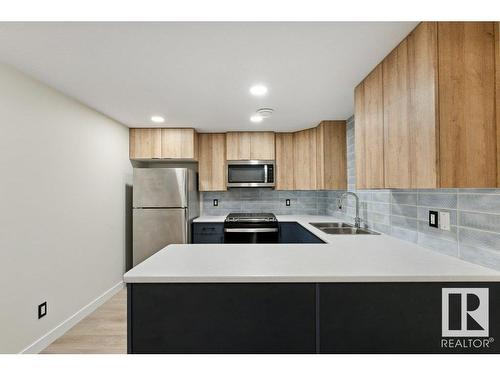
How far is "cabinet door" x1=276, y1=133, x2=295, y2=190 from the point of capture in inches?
148

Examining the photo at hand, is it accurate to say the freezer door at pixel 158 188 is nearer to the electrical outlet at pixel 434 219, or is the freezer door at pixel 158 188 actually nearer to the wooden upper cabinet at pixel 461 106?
the electrical outlet at pixel 434 219

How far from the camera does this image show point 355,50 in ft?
5.14

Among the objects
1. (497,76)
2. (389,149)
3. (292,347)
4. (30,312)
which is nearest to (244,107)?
(389,149)

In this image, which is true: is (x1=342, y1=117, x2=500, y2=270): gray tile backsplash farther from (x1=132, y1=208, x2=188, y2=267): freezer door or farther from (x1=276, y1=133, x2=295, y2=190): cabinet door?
(x1=132, y1=208, x2=188, y2=267): freezer door

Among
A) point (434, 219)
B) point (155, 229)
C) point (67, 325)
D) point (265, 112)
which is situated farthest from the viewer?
point (155, 229)

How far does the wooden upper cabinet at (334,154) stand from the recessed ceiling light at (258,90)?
129cm

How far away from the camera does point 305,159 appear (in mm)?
3686

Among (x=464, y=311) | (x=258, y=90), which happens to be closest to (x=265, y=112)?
(x=258, y=90)

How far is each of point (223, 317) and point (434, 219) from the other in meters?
1.41

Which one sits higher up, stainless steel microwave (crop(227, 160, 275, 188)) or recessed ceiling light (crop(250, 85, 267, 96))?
recessed ceiling light (crop(250, 85, 267, 96))

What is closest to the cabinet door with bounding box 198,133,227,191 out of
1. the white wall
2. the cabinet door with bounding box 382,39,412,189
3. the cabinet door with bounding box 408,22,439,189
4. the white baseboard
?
the white wall

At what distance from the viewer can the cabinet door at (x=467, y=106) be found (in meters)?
1.17

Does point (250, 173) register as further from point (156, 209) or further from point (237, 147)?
point (156, 209)

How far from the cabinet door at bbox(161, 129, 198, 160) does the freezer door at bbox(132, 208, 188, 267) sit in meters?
0.77
